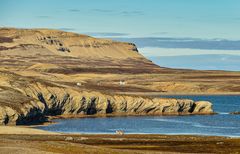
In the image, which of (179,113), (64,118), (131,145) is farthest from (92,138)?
(179,113)

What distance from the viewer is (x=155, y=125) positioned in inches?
3957

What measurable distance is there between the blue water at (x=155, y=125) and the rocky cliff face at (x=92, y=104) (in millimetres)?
4840

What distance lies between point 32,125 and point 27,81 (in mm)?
24610

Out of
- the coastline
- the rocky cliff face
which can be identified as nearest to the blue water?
the rocky cliff face

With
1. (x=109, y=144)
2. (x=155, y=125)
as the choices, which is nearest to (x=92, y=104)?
(x=155, y=125)

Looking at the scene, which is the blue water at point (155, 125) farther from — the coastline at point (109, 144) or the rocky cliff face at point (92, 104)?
the coastline at point (109, 144)

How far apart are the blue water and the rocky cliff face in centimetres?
484

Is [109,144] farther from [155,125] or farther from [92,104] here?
[92,104]

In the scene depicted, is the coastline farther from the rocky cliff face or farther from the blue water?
the rocky cliff face

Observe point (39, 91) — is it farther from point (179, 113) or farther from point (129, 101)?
point (179, 113)

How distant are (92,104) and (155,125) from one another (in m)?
24.0

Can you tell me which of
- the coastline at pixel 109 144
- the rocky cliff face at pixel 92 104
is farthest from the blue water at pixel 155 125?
the coastline at pixel 109 144

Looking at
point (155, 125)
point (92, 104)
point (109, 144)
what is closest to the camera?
point (109, 144)

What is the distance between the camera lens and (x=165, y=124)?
102812 mm
